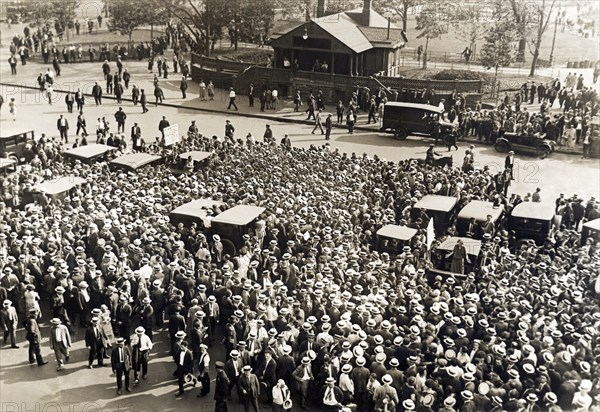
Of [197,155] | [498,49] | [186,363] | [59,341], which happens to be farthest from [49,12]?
[186,363]

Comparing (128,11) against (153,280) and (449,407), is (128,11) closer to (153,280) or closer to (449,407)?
(153,280)

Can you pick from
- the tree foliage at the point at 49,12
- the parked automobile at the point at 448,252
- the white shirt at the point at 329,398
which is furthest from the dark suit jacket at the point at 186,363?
the tree foliage at the point at 49,12

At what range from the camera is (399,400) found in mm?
12414

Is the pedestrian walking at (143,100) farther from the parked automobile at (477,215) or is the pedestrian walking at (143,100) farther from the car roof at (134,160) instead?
the parked automobile at (477,215)

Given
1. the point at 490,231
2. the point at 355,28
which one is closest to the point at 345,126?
the point at 355,28

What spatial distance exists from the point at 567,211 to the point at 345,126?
56.1ft

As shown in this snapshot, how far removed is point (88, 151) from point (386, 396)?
17.5 m

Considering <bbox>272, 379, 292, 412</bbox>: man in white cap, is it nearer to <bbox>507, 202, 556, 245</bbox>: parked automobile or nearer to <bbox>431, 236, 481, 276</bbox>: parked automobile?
<bbox>431, 236, 481, 276</bbox>: parked automobile

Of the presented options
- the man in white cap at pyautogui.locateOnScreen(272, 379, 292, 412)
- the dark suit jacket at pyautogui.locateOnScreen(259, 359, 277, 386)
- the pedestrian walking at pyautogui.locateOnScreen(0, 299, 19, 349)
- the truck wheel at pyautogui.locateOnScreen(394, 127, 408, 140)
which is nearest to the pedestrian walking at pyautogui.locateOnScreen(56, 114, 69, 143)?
the truck wheel at pyautogui.locateOnScreen(394, 127, 408, 140)

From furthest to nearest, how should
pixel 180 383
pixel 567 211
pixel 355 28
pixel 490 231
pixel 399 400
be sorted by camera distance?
pixel 355 28 → pixel 567 211 → pixel 490 231 → pixel 180 383 → pixel 399 400

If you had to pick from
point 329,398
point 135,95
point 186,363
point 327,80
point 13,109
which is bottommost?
point 186,363

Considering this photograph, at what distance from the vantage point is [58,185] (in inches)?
846

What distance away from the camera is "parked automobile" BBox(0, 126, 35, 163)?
26511mm

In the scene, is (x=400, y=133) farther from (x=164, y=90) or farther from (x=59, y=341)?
(x=59, y=341)
